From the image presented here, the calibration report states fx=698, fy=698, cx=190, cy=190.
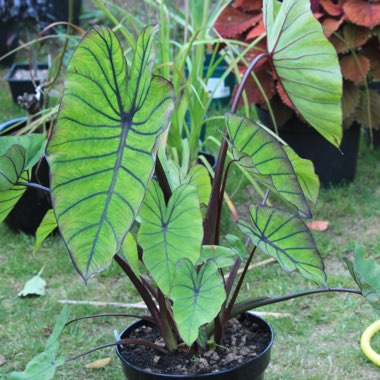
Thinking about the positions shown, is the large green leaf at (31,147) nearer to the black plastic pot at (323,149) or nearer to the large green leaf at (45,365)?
the large green leaf at (45,365)

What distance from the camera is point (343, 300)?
234 cm

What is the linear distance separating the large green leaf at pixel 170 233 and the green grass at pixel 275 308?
2.51 ft

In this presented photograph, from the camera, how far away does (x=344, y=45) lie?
298 cm

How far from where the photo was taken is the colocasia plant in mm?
1216

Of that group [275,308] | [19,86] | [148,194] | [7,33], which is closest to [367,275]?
[148,194]

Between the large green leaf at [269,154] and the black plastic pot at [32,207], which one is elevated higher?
the large green leaf at [269,154]

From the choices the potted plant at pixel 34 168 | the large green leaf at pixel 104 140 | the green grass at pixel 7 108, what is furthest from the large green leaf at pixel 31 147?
the green grass at pixel 7 108

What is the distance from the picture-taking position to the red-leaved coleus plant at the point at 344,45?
117 inches

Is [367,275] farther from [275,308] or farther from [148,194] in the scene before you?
[275,308]

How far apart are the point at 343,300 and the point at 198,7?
1293mm

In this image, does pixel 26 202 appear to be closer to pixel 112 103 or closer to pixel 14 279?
pixel 14 279

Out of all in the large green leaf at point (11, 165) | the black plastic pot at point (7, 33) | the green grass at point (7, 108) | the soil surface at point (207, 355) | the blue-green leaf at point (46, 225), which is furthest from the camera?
the black plastic pot at point (7, 33)

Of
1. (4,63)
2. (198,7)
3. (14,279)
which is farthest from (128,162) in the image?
(4,63)

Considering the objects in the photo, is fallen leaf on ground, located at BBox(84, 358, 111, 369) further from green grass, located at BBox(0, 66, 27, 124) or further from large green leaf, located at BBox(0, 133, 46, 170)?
green grass, located at BBox(0, 66, 27, 124)
